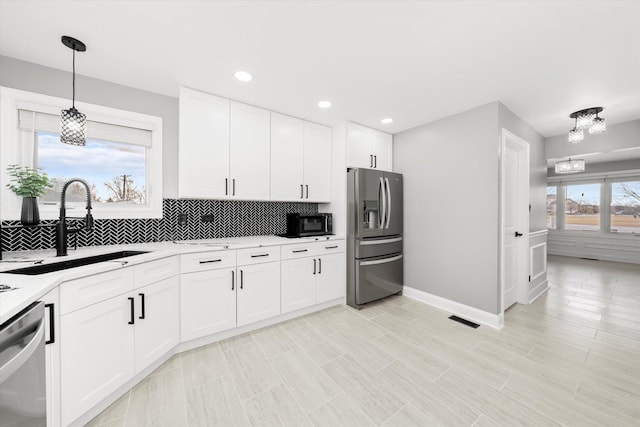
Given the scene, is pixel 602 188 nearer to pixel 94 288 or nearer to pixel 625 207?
pixel 625 207

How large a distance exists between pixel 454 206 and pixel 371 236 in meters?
1.10

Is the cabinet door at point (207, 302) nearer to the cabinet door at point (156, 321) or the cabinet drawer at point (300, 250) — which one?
the cabinet door at point (156, 321)

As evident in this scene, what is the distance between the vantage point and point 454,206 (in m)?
2.94

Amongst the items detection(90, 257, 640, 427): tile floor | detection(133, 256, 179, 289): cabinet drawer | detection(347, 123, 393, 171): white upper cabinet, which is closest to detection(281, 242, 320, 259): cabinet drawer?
detection(90, 257, 640, 427): tile floor

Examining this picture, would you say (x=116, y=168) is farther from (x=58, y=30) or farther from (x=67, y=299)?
(x=67, y=299)

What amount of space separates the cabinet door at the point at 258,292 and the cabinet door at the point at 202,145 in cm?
89

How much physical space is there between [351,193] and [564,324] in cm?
284

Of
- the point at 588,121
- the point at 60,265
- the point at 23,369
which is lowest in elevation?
the point at 23,369

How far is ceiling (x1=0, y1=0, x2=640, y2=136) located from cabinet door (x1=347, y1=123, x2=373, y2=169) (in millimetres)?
618

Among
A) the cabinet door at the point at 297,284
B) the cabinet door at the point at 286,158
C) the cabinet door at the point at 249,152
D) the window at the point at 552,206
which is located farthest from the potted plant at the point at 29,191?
the window at the point at 552,206

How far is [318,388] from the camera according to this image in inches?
66.9

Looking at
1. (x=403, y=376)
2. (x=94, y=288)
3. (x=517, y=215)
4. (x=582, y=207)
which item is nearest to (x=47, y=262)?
(x=94, y=288)

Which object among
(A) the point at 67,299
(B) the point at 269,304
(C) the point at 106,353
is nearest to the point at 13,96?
(A) the point at 67,299

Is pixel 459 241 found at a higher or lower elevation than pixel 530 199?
lower
